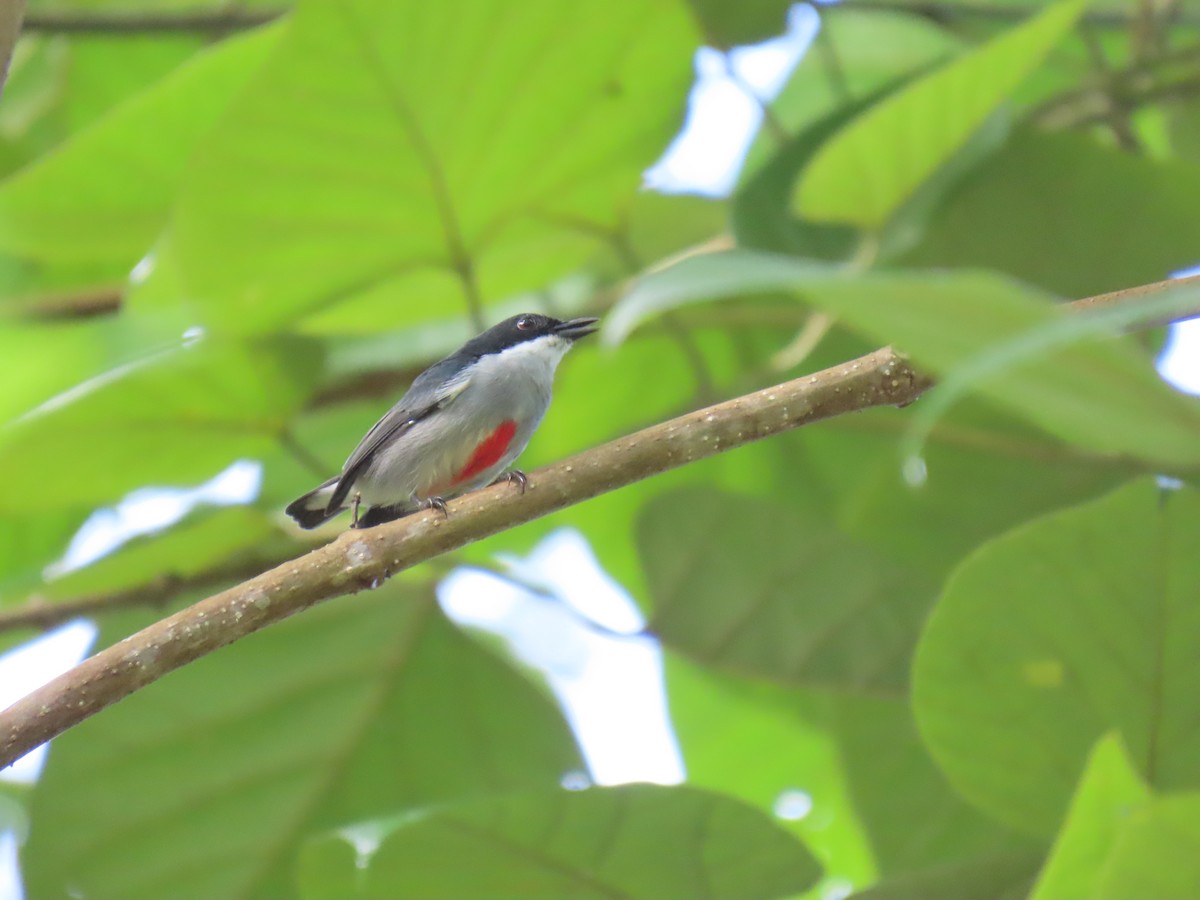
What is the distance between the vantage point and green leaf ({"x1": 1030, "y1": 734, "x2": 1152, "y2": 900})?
1.34 meters

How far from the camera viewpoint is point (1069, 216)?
2791mm

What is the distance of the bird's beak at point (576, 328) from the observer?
10.4 ft

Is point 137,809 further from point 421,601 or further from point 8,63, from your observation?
point 8,63

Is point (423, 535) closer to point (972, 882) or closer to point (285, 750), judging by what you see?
point (972, 882)

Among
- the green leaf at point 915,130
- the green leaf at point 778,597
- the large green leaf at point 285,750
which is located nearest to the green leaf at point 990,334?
the green leaf at point 915,130

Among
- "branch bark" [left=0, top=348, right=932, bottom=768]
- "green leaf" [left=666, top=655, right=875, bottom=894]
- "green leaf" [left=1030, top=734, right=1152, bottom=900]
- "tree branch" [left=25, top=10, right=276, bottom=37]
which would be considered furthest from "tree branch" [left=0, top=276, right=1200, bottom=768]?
"tree branch" [left=25, top=10, right=276, bottom=37]

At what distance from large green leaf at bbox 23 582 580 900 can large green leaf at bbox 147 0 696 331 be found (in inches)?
28.4

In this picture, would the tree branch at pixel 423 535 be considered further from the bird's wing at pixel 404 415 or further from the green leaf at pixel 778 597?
the bird's wing at pixel 404 415

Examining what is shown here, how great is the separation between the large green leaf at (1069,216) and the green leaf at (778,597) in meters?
0.73

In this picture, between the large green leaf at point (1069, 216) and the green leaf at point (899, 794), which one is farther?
the large green leaf at point (1069, 216)

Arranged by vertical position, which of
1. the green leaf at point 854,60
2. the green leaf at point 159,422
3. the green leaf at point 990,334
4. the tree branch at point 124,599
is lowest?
the green leaf at point 990,334

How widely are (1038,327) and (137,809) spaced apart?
2.40 meters

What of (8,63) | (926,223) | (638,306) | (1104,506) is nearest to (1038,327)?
(638,306)

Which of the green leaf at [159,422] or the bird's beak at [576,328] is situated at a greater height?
the bird's beak at [576,328]
